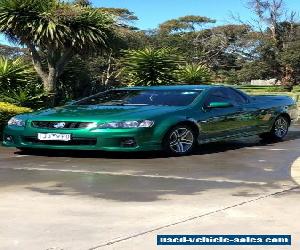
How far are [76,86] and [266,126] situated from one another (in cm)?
769

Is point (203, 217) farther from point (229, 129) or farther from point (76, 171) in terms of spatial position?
point (229, 129)

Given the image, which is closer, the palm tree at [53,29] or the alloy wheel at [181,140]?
the alloy wheel at [181,140]

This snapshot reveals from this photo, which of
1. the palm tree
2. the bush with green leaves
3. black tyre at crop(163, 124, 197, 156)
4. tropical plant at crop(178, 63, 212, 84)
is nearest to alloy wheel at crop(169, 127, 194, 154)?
black tyre at crop(163, 124, 197, 156)

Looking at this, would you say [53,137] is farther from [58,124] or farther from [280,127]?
[280,127]

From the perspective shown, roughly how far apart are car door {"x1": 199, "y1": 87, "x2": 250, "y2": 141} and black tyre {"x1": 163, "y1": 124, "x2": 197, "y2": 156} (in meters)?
0.26

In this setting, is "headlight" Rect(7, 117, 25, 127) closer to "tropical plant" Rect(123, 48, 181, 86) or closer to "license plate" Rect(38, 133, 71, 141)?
"license plate" Rect(38, 133, 71, 141)

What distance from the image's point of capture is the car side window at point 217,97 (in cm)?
964

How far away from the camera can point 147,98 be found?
966 cm

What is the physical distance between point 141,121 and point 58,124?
1.16 metres

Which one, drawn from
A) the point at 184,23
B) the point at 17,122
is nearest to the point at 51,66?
the point at 17,122

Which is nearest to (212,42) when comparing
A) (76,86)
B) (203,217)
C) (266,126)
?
(76,86)

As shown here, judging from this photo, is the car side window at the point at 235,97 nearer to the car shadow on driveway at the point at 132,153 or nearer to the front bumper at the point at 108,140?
the car shadow on driveway at the point at 132,153

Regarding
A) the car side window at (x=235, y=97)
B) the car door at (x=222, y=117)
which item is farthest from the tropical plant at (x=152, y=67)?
the car door at (x=222, y=117)

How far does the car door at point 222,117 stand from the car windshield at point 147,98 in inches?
11.9
